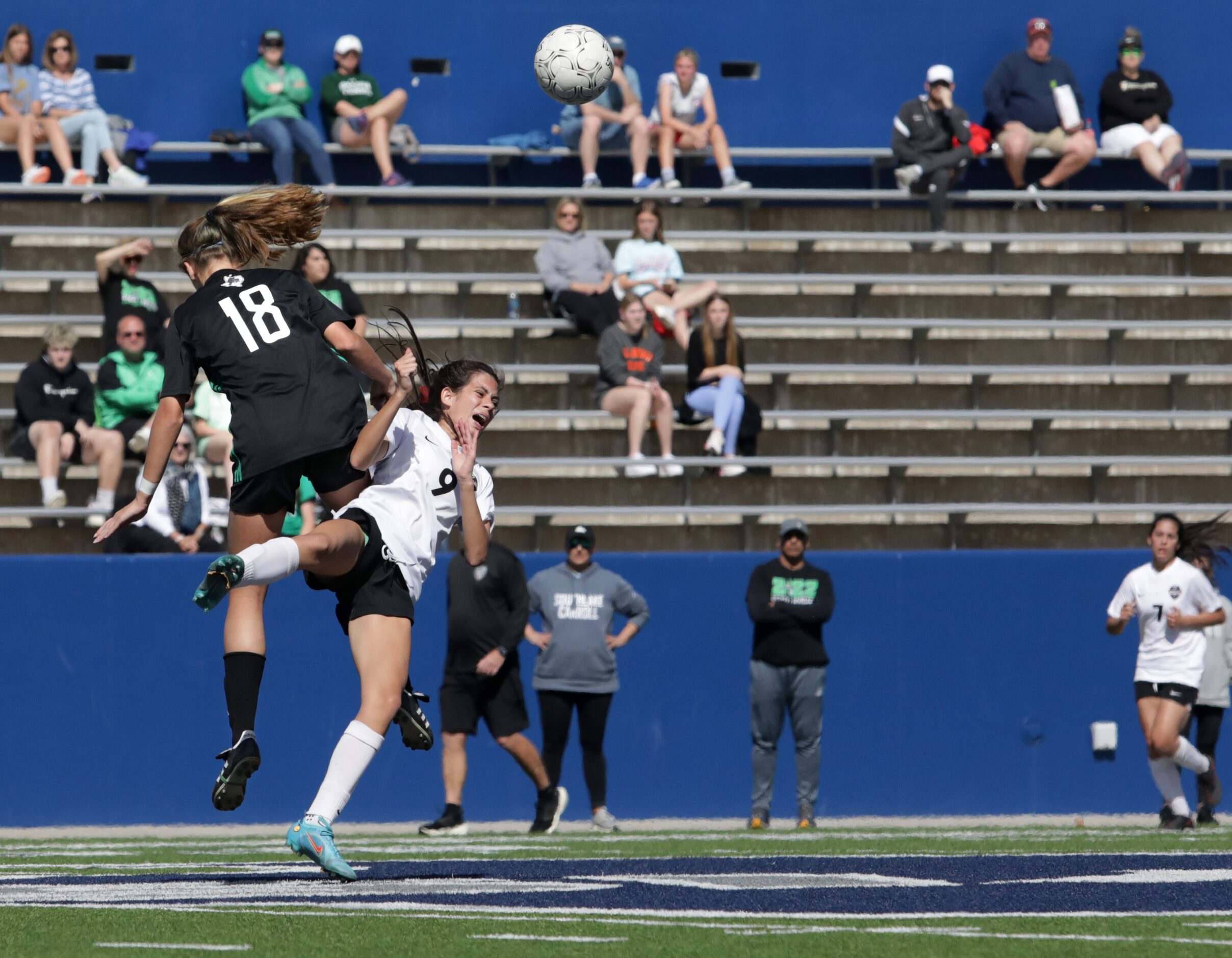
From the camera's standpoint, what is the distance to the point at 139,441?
13688 millimetres

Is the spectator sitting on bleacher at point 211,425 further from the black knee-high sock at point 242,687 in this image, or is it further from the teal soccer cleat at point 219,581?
the teal soccer cleat at point 219,581

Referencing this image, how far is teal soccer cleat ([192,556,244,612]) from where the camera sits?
5799 mm

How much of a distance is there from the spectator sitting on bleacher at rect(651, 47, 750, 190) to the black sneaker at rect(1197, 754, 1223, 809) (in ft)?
25.3

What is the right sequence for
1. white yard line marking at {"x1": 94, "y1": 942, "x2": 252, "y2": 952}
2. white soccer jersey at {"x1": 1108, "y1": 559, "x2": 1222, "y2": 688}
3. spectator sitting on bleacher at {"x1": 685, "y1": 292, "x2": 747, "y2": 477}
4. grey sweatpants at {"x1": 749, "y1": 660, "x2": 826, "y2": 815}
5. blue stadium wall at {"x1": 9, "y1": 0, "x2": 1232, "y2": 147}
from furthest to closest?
blue stadium wall at {"x1": 9, "y1": 0, "x2": 1232, "y2": 147} → spectator sitting on bleacher at {"x1": 685, "y1": 292, "x2": 747, "y2": 477} → grey sweatpants at {"x1": 749, "y1": 660, "x2": 826, "y2": 815} → white soccer jersey at {"x1": 1108, "y1": 559, "x2": 1222, "y2": 688} → white yard line marking at {"x1": 94, "y1": 942, "x2": 252, "y2": 952}

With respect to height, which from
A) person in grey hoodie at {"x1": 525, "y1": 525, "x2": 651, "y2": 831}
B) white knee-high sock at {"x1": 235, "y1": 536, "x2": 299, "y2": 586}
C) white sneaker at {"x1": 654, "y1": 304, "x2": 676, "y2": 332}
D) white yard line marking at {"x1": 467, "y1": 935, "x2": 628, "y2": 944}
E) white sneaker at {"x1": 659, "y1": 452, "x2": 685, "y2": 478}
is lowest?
person in grey hoodie at {"x1": 525, "y1": 525, "x2": 651, "y2": 831}

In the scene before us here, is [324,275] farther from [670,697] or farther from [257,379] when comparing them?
[257,379]

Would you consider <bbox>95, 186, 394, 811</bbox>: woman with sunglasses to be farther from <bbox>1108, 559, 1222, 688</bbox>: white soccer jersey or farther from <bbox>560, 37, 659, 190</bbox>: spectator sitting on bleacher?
<bbox>560, 37, 659, 190</bbox>: spectator sitting on bleacher

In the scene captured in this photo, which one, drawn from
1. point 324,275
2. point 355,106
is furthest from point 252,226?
point 355,106

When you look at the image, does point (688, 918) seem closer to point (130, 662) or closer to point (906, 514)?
point (130, 662)

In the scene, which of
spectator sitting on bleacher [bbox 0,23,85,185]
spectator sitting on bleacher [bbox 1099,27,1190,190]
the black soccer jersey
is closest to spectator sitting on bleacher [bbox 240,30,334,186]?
spectator sitting on bleacher [bbox 0,23,85,185]

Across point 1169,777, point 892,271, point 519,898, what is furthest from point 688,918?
point 892,271

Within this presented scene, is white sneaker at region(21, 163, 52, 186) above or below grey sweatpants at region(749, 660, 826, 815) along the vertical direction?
above

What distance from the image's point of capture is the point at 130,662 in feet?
42.4

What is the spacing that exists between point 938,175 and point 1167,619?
698 cm
